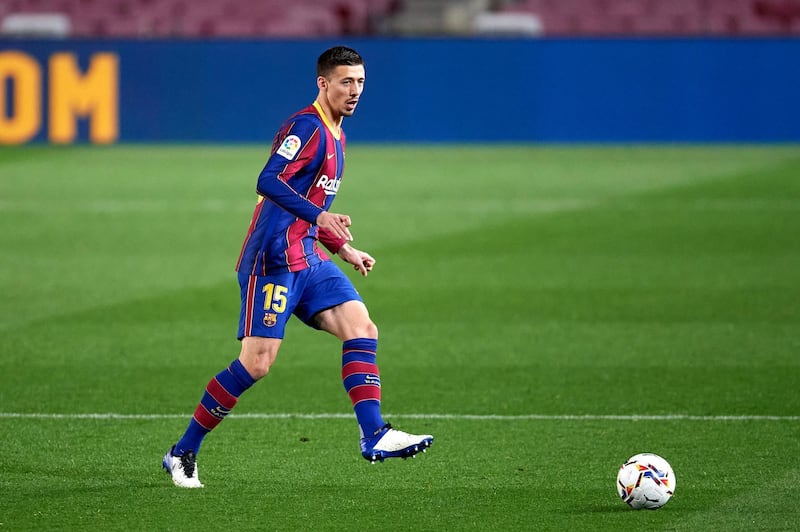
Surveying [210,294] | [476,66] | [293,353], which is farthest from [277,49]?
[293,353]

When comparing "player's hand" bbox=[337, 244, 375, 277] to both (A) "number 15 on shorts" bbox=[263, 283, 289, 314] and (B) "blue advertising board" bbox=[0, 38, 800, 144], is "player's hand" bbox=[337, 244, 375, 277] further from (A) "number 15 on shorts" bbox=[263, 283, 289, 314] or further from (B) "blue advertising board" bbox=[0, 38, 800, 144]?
(B) "blue advertising board" bbox=[0, 38, 800, 144]

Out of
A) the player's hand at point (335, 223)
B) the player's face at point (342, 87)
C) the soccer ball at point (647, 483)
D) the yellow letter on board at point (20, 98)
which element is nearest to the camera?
the soccer ball at point (647, 483)

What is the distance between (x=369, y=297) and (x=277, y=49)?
41.6ft

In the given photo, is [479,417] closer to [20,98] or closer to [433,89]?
[433,89]

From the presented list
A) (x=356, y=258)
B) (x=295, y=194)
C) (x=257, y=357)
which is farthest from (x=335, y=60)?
(x=257, y=357)

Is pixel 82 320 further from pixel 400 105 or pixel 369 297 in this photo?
pixel 400 105

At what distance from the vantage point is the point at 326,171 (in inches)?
248

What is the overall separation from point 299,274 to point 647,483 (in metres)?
1.71

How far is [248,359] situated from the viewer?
20.4 ft

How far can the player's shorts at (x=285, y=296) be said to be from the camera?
6.21 metres

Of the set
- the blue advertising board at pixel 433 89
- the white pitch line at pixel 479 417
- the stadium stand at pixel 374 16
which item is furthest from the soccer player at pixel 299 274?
the stadium stand at pixel 374 16

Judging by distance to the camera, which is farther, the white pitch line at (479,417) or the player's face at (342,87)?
the white pitch line at (479,417)

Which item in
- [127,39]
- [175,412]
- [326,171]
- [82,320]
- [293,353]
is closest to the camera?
[326,171]

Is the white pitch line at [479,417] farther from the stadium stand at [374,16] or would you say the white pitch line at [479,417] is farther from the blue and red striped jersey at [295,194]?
the stadium stand at [374,16]
